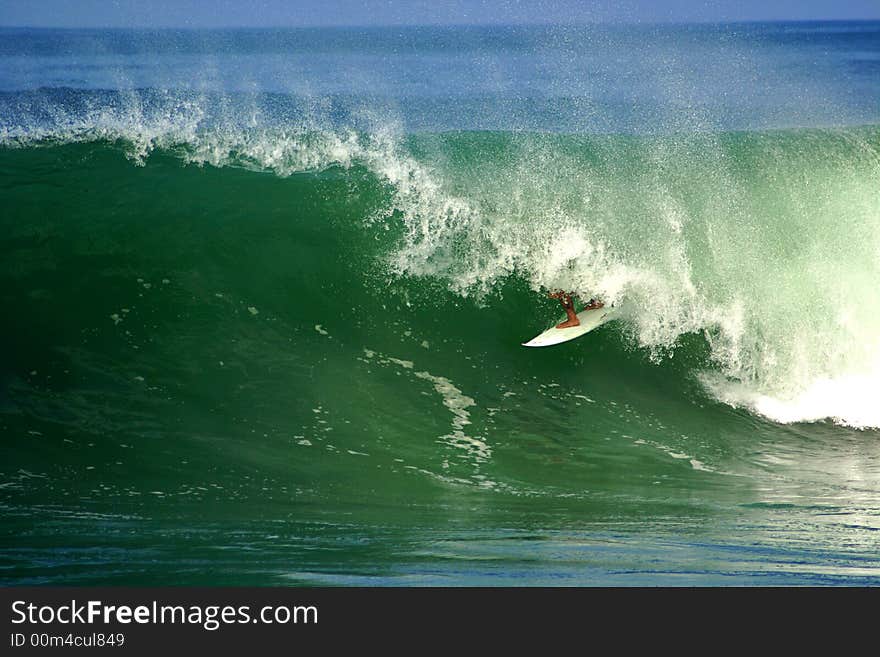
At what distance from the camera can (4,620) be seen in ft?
13.4

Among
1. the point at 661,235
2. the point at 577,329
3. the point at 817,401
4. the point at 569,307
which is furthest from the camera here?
the point at 661,235

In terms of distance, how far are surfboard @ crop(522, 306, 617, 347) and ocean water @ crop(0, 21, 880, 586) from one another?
0.12 meters

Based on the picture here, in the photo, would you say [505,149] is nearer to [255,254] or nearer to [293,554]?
[255,254]

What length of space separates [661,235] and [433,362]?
10.6ft

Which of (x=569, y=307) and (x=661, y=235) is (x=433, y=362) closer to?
(x=569, y=307)

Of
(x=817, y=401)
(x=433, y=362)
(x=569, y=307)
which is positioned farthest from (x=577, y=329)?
(x=817, y=401)

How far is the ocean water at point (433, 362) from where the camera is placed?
5.62 metres

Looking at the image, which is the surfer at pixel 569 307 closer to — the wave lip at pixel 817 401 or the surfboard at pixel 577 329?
the surfboard at pixel 577 329

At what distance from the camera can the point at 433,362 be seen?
8.52 metres

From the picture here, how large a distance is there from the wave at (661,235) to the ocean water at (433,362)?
4 cm

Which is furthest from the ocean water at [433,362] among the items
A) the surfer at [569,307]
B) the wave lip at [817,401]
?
the surfer at [569,307]

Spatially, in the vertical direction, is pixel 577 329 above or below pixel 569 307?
below

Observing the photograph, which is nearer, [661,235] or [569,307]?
[569,307]

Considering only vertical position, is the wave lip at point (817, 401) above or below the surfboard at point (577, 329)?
below
